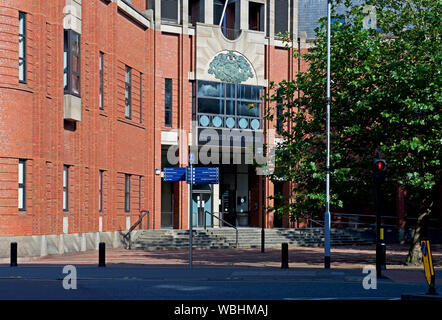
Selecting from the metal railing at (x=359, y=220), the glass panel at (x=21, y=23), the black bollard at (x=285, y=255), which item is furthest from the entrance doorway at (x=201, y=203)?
the black bollard at (x=285, y=255)

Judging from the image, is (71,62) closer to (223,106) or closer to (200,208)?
(223,106)

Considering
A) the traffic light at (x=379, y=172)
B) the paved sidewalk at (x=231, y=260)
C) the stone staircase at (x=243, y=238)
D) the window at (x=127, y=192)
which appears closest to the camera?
the traffic light at (x=379, y=172)

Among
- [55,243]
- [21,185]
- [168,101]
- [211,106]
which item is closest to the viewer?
[21,185]

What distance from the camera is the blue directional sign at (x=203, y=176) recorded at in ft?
67.5

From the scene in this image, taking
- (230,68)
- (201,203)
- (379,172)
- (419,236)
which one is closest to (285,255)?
(379,172)

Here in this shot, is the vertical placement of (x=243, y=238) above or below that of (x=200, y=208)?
below

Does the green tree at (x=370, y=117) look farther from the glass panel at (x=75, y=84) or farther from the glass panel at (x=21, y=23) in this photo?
the glass panel at (x=21, y=23)

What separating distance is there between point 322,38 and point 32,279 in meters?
12.8

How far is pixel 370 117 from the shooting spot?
23.2 metres

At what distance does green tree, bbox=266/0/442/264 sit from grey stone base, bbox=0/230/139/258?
9.93 m

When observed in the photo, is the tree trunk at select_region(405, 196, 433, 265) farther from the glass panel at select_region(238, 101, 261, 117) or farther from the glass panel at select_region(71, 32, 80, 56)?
the glass panel at select_region(238, 101, 261, 117)

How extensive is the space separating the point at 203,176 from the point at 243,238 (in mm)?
17430

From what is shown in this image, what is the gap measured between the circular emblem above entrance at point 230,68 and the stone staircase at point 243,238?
30.7 feet

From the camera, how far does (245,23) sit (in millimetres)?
43719
